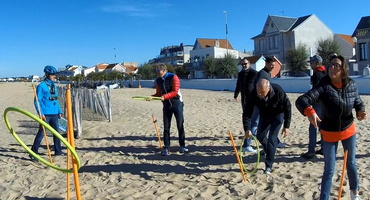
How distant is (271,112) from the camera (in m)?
4.90

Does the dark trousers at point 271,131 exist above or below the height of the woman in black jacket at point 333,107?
below

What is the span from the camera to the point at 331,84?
11.4ft

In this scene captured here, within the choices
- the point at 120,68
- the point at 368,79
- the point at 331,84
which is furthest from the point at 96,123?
the point at 120,68

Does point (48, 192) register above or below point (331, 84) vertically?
below

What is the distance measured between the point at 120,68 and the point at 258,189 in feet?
311

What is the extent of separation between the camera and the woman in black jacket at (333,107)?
3.43m

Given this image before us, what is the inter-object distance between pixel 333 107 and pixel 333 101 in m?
0.06

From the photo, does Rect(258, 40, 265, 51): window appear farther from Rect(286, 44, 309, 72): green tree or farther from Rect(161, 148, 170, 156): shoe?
Rect(161, 148, 170, 156): shoe

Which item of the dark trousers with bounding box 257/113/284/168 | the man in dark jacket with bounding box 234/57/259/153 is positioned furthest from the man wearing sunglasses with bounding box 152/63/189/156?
the dark trousers with bounding box 257/113/284/168

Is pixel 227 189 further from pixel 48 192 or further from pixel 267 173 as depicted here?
pixel 48 192

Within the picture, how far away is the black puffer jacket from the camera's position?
3428 millimetres

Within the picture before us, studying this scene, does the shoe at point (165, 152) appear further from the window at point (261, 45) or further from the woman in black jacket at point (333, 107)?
the window at point (261, 45)

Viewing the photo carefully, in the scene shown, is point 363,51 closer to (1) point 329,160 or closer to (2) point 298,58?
(2) point 298,58

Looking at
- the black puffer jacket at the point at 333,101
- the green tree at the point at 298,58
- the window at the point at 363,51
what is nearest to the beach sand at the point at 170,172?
the black puffer jacket at the point at 333,101
